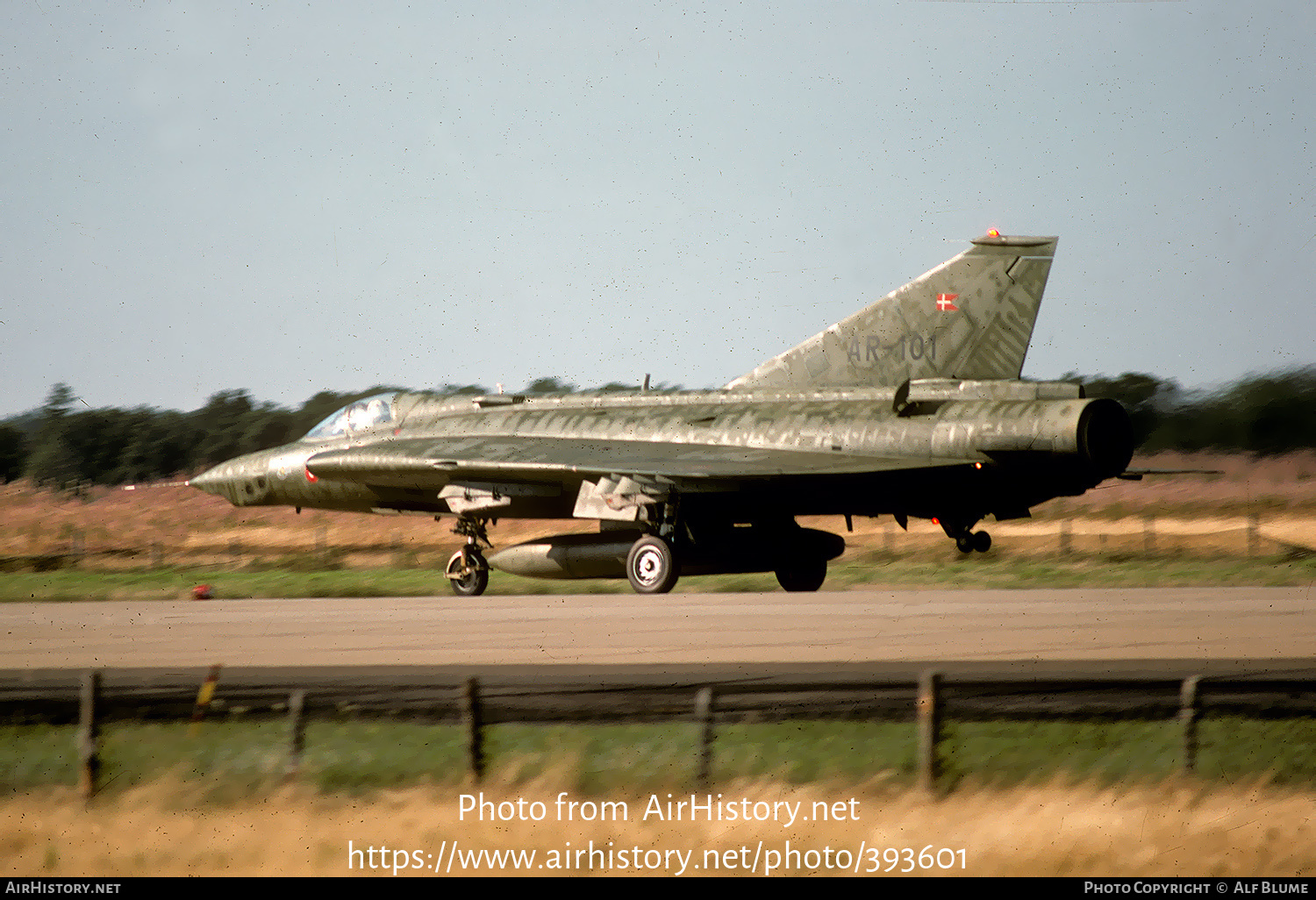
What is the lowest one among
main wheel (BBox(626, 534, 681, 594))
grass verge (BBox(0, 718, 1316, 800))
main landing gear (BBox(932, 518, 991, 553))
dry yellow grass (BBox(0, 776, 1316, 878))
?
dry yellow grass (BBox(0, 776, 1316, 878))

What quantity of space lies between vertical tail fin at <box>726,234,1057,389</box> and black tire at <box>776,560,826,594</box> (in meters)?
3.02

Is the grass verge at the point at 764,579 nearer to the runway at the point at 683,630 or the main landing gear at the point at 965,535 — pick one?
the runway at the point at 683,630

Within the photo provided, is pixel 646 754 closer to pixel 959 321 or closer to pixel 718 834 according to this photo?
pixel 718 834

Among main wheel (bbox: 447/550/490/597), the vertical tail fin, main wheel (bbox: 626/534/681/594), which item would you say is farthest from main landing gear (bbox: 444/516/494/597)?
the vertical tail fin

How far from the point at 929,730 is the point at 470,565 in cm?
1412

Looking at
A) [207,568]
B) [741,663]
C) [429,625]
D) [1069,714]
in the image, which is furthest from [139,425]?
[1069,714]

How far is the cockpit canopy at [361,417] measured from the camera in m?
24.6

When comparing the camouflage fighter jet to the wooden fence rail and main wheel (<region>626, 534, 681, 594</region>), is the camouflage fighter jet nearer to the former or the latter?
main wheel (<region>626, 534, 681, 594</region>)

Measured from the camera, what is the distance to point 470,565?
74.6 ft

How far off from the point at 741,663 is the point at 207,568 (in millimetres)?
18700

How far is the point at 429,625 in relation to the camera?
16.8 metres

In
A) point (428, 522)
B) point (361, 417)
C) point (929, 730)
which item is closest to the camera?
point (929, 730)

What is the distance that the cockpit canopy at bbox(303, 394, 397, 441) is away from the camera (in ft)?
80.7

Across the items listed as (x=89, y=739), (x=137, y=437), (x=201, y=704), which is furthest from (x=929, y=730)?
(x=137, y=437)
